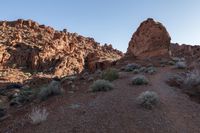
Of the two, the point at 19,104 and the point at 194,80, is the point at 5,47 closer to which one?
the point at 19,104

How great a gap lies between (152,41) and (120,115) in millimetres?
18609

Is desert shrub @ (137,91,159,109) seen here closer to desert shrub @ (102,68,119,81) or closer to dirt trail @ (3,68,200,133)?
dirt trail @ (3,68,200,133)

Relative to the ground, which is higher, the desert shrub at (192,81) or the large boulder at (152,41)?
the large boulder at (152,41)


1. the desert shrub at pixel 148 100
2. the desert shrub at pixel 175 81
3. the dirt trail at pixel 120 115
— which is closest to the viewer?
the dirt trail at pixel 120 115

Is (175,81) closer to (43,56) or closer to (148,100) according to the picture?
(148,100)

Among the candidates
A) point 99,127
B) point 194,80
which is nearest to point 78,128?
point 99,127

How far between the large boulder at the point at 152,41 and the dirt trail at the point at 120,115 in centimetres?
1431

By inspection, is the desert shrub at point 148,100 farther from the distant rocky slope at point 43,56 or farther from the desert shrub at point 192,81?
the distant rocky slope at point 43,56

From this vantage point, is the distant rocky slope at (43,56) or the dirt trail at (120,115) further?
the distant rocky slope at (43,56)

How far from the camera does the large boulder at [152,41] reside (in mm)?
29203

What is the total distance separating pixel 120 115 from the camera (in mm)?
11336

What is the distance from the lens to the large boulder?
29203 mm

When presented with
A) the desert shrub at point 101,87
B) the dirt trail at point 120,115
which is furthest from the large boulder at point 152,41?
the dirt trail at point 120,115

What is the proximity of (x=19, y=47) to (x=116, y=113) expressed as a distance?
141ft
